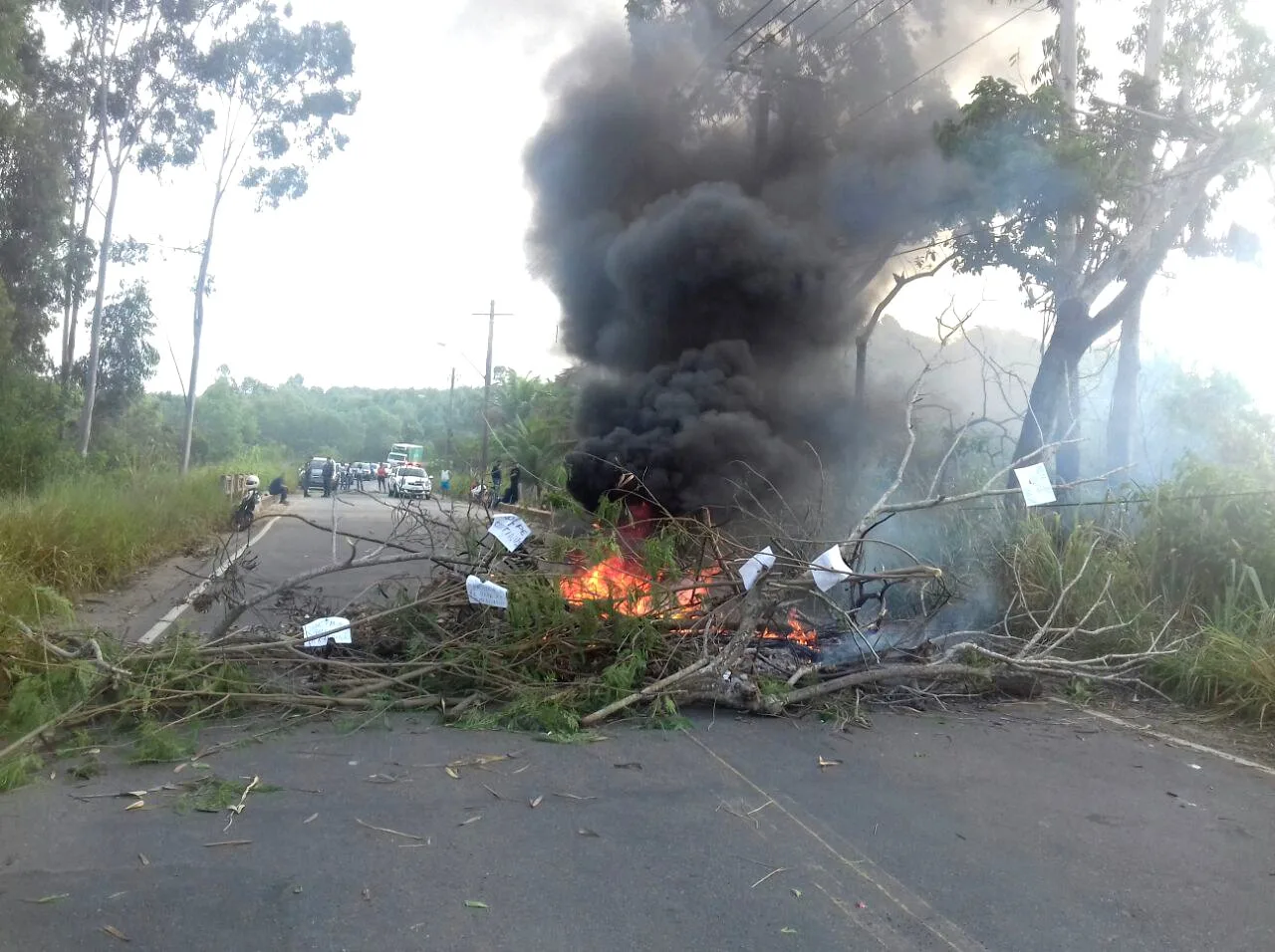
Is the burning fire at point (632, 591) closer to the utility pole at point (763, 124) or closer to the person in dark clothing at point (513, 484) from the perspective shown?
the person in dark clothing at point (513, 484)

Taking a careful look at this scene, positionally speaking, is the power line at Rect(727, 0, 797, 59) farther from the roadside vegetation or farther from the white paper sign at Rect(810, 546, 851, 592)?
the white paper sign at Rect(810, 546, 851, 592)

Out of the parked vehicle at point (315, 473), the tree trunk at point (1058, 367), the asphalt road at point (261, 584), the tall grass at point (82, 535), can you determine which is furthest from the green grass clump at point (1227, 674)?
the parked vehicle at point (315, 473)

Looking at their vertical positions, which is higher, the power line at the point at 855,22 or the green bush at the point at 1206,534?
the power line at the point at 855,22

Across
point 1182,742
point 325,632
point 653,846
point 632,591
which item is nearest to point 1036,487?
point 1182,742

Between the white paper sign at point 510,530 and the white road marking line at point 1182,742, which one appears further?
the white paper sign at point 510,530

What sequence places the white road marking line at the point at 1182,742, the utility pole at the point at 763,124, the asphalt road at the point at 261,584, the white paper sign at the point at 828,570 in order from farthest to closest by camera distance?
the utility pole at the point at 763,124, the asphalt road at the point at 261,584, the white paper sign at the point at 828,570, the white road marking line at the point at 1182,742

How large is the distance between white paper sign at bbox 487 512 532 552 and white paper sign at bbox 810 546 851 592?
1794 millimetres

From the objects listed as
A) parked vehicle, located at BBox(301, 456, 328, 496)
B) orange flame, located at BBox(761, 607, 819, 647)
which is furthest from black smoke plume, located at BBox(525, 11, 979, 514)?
parked vehicle, located at BBox(301, 456, 328, 496)

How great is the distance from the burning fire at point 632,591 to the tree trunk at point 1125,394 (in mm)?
8965

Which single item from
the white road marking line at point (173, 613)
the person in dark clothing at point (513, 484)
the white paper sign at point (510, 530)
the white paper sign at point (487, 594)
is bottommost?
the white road marking line at point (173, 613)

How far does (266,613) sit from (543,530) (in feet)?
7.09

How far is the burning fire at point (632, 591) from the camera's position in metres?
6.00

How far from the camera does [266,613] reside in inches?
289

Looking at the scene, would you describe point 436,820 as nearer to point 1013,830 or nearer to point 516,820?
point 516,820
